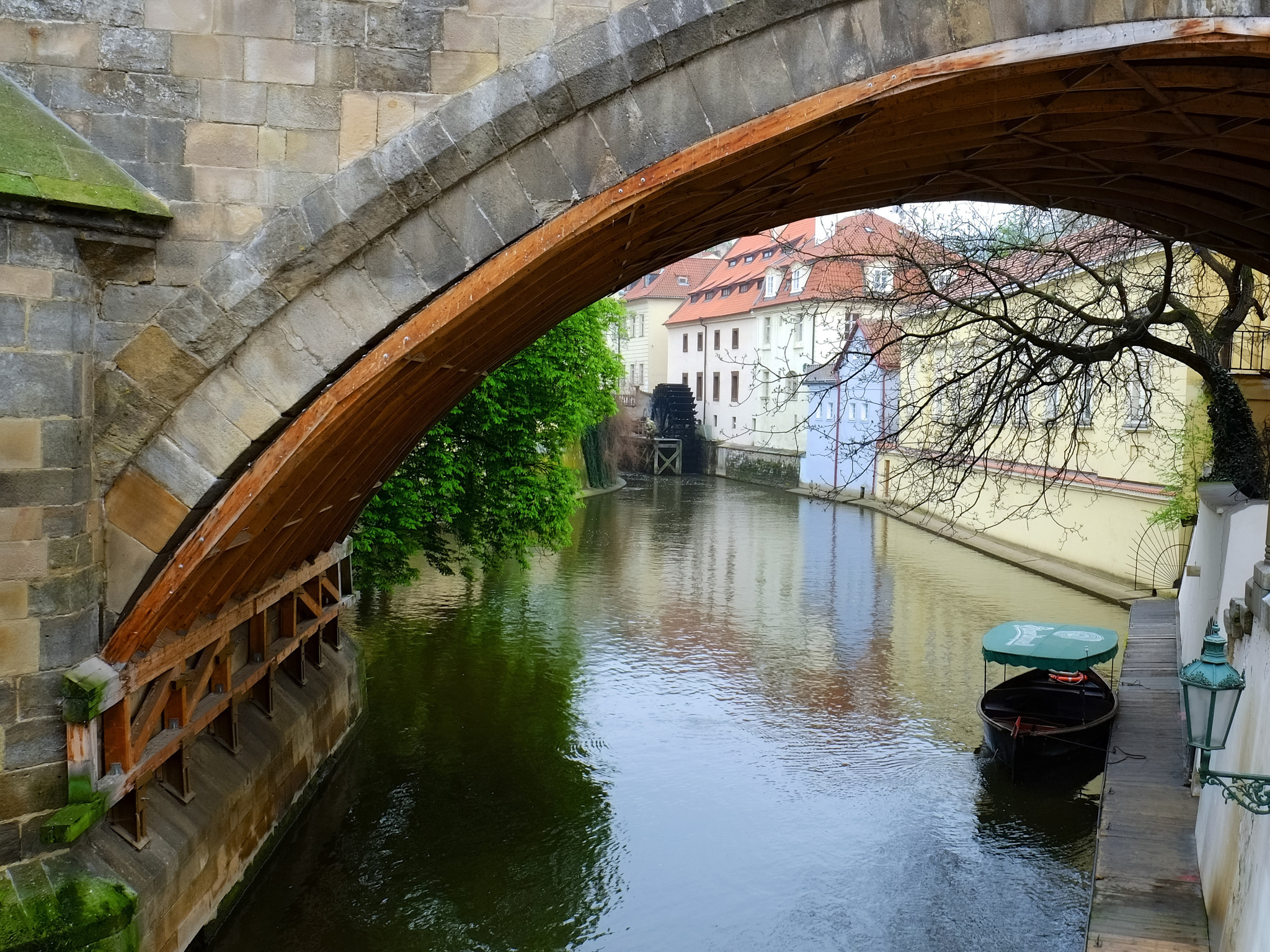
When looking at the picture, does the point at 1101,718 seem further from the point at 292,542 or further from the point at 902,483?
the point at 902,483

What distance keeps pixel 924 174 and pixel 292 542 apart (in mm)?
5141

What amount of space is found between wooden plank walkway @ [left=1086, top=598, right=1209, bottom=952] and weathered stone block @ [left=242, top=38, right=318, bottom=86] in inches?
257

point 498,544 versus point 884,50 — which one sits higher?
point 884,50

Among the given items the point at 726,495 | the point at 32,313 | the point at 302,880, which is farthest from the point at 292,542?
the point at 726,495

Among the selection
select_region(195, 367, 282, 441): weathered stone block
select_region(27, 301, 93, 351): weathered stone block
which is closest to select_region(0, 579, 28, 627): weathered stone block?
select_region(27, 301, 93, 351): weathered stone block

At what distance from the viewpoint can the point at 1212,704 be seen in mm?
5031

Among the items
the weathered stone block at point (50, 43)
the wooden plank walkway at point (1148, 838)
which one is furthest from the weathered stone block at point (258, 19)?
the wooden plank walkway at point (1148, 838)

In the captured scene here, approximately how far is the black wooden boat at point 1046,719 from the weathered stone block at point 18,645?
9321 mm

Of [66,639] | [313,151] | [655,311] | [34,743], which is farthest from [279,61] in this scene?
[655,311]

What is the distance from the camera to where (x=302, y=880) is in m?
9.19

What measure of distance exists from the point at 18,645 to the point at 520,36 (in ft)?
12.1

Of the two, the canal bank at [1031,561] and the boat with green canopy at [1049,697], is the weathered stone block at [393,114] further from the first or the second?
the canal bank at [1031,561]

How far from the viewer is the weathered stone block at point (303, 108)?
5555 millimetres

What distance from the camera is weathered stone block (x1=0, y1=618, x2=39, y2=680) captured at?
545 centimetres
